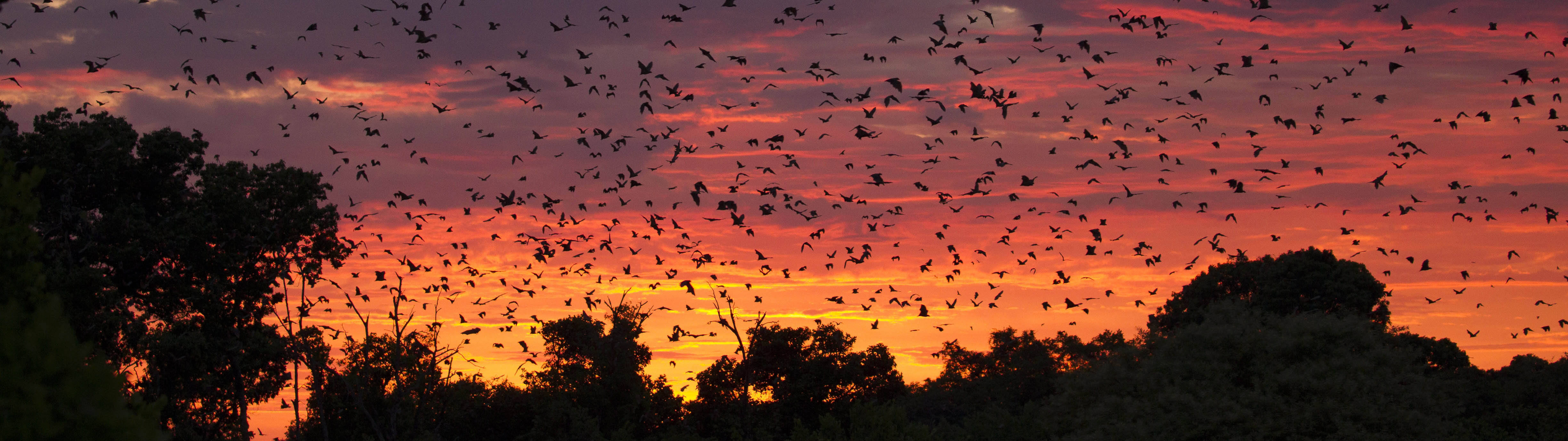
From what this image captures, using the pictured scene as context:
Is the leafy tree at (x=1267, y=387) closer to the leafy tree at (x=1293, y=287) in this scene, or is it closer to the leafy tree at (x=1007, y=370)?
the leafy tree at (x=1293, y=287)

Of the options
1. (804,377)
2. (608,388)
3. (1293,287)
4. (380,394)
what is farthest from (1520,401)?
(380,394)

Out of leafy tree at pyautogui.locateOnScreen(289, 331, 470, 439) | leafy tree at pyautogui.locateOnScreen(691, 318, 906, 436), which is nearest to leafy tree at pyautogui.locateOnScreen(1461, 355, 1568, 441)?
leafy tree at pyautogui.locateOnScreen(691, 318, 906, 436)

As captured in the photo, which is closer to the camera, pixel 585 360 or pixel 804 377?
pixel 804 377

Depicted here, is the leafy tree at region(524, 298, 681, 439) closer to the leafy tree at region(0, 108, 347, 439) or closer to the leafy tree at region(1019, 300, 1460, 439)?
the leafy tree at region(0, 108, 347, 439)

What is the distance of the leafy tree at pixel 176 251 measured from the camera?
37062mm

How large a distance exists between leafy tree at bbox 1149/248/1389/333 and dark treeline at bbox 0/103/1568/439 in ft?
0.50

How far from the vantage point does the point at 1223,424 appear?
3388 cm

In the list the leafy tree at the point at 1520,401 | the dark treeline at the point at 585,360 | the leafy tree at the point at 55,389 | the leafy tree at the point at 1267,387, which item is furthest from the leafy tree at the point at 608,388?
the leafy tree at the point at 55,389

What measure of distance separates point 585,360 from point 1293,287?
1833 inches

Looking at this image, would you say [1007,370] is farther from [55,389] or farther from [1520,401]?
[55,389]

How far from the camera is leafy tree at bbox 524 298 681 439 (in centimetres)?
5913

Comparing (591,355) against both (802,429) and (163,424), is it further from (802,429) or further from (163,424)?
(163,424)

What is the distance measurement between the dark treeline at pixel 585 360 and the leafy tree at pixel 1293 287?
15 centimetres

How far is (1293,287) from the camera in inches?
2534
